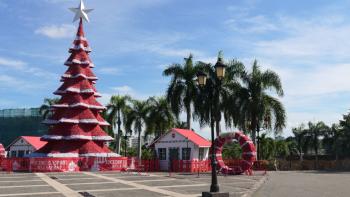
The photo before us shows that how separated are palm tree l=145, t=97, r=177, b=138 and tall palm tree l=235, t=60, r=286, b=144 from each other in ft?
34.4

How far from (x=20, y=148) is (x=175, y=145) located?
2192 centimetres

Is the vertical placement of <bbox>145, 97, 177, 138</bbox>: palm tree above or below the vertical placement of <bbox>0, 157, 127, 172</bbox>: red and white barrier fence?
above

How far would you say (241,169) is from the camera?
31.2 meters

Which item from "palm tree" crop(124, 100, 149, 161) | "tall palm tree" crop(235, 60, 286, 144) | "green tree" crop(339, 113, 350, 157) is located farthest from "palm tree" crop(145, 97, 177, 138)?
"green tree" crop(339, 113, 350, 157)

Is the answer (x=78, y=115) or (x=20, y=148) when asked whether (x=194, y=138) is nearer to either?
(x=78, y=115)

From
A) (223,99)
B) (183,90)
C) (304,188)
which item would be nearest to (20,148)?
(183,90)

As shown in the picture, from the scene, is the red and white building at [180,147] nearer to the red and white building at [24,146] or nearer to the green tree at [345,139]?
the red and white building at [24,146]

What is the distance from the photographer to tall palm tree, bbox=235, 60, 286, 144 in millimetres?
39906

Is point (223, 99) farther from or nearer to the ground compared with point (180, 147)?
farther from the ground

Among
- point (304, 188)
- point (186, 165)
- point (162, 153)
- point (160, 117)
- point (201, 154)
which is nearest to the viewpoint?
point (304, 188)

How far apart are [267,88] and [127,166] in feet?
51.2

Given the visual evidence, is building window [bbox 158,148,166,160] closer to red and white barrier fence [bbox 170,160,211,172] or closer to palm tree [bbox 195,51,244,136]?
red and white barrier fence [bbox 170,160,211,172]

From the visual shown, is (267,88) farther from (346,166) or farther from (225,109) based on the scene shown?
(346,166)

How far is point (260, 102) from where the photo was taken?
39.9m
